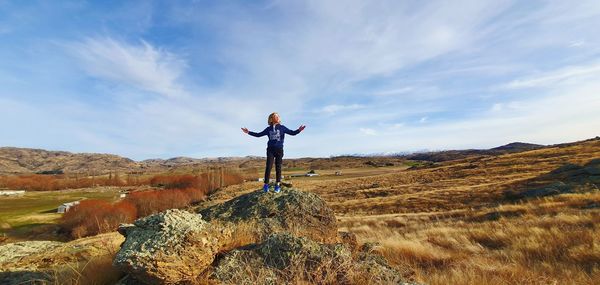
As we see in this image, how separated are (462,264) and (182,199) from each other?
224 feet

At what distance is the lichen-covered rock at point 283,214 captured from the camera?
8.73m

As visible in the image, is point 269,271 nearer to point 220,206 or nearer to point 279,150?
point 220,206

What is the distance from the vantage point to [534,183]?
45781 millimetres

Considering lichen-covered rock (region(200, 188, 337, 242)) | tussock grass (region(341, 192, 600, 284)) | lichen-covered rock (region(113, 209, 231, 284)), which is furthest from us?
lichen-covered rock (region(200, 188, 337, 242))

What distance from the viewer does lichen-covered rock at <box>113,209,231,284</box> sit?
211 inches

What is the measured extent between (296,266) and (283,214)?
11.7 feet

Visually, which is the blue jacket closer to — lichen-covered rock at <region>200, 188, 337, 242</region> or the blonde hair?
the blonde hair

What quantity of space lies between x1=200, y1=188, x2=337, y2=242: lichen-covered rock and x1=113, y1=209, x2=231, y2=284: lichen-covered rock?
2.16 meters

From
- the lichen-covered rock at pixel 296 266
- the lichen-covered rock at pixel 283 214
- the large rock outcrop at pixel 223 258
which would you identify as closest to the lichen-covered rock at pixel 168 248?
the large rock outcrop at pixel 223 258

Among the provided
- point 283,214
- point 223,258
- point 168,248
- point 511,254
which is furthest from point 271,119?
point 511,254

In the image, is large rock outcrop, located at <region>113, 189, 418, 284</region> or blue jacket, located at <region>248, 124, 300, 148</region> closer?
large rock outcrop, located at <region>113, 189, 418, 284</region>

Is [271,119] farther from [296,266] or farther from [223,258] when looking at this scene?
[296,266]

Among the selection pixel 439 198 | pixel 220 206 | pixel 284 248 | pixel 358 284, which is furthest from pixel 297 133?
pixel 439 198

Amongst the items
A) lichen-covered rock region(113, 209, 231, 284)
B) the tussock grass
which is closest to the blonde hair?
the tussock grass
